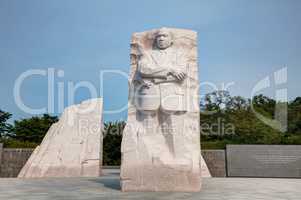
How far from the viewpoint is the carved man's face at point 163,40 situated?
8211 mm

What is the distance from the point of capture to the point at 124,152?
7.89 meters

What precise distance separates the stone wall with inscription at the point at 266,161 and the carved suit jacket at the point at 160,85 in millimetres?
7039

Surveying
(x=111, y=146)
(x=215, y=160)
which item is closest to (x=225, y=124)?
(x=111, y=146)

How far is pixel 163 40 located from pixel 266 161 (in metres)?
8.05

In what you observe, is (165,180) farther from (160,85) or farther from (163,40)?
(163,40)

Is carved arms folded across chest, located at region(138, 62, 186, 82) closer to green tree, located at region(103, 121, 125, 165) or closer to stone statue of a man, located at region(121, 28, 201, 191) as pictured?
stone statue of a man, located at region(121, 28, 201, 191)

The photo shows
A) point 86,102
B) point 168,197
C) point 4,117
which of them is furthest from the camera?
point 4,117

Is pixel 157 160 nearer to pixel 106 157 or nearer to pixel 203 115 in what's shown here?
pixel 106 157

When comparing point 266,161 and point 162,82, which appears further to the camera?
point 266,161

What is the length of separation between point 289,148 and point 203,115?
18.9 m

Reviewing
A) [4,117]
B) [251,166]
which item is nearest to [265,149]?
[251,166]

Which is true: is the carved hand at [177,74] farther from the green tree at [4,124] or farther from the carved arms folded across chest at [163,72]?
the green tree at [4,124]

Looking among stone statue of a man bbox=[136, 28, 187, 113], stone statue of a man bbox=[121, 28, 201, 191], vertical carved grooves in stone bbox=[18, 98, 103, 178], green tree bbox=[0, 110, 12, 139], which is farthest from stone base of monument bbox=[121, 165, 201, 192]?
green tree bbox=[0, 110, 12, 139]

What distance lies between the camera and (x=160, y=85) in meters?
8.02
